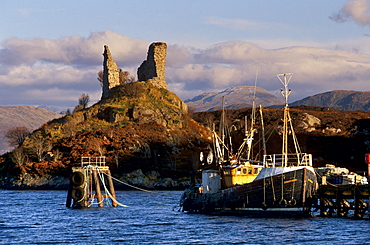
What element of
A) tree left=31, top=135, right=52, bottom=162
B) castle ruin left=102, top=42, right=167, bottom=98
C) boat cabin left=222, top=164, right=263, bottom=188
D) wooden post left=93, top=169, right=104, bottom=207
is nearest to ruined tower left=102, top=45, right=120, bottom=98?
castle ruin left=102, top=42, right=167, bottom=98

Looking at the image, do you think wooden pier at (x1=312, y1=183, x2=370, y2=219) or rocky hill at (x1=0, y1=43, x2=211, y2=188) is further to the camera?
rocky hill at (x1=0, y1=43, x2=211, y2=188)

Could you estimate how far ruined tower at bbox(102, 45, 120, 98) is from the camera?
176 metres

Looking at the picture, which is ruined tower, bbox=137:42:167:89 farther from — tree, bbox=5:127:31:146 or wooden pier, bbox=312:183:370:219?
wooden pier, bbox=312:183:370:219

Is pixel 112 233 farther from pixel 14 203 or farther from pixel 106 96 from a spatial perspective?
pixel 106 96

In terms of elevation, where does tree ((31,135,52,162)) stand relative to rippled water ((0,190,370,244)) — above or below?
above

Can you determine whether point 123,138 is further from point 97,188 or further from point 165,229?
point 165,229

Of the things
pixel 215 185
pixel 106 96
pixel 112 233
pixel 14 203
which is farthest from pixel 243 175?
pixel 106 96

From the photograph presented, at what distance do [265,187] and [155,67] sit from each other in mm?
123983

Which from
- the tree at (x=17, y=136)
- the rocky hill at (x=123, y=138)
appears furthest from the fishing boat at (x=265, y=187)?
the tree at (x=17, y=136)

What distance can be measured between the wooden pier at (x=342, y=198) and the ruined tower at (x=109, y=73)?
119 m

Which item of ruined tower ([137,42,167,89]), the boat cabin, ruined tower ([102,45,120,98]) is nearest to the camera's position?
the boat cabin

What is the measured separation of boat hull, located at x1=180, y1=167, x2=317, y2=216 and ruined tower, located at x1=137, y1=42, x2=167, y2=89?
11670 centimetres

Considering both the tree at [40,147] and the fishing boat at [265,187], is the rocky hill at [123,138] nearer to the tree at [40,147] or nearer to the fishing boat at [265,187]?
the tree at [40,147]

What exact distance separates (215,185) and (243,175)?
14.0 feet
